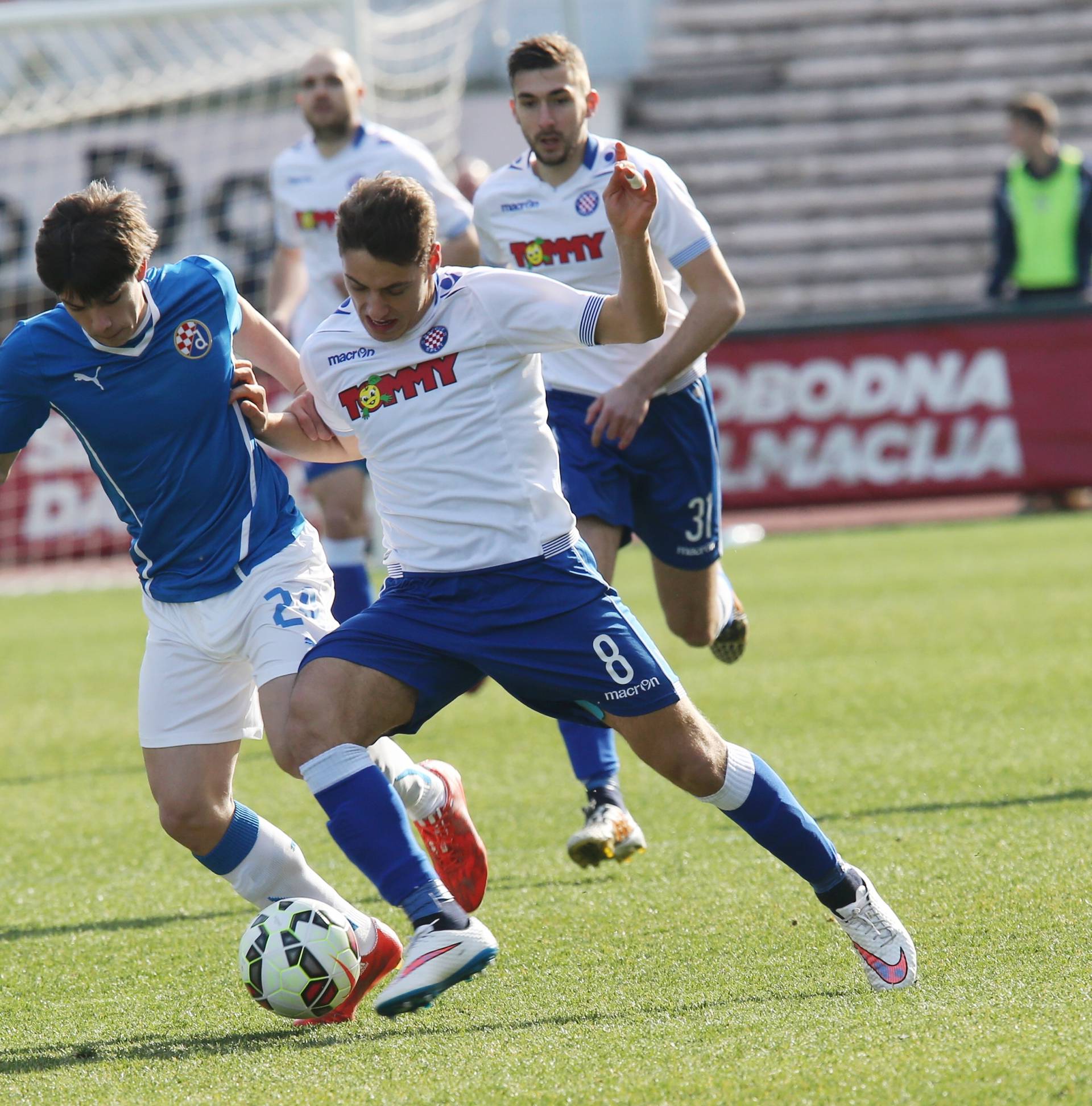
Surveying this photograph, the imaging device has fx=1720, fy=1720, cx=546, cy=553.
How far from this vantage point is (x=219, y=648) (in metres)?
3.92

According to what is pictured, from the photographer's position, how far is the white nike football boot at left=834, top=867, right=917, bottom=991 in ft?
11.5

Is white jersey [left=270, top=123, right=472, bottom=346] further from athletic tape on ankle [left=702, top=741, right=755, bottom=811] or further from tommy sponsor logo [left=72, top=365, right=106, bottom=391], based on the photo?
athletic tape on ankle [left=702, top=741, right=755, bottom=811]

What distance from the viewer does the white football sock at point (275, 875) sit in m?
3.96

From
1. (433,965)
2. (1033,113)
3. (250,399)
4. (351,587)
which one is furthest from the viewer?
(1033,113)

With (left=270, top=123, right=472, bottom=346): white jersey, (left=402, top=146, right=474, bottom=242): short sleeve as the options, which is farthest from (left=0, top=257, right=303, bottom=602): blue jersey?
(left=270, top=123, right=472, bottom=346): white jersey

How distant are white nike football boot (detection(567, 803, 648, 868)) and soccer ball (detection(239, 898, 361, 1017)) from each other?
114cm

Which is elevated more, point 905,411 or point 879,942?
point 879,942

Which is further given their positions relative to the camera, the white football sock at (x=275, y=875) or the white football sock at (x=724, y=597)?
the white football sock at (x=724, y=597)

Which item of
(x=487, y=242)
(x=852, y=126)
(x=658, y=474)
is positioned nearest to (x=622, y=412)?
(x=658, y=474)

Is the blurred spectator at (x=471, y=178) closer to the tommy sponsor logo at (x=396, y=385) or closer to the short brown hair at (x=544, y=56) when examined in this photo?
the short brown hair at (x=544, y=56)

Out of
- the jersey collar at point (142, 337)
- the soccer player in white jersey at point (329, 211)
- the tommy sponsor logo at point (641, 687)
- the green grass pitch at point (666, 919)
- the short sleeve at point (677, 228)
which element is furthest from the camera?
the soccer player in white jersey at point (329, 211)

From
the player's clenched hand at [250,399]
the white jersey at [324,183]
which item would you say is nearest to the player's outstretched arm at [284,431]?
the player's clenched hand at [250,399]

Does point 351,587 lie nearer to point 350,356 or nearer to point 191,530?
Result: point 191,530

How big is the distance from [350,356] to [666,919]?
1574 mm
